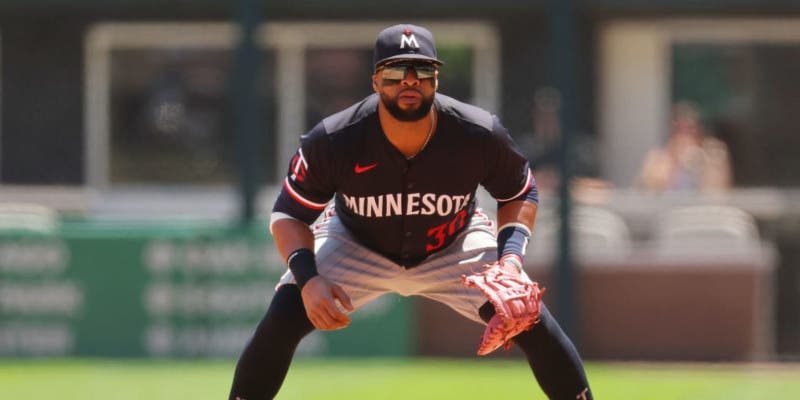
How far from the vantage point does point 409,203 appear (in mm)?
5812

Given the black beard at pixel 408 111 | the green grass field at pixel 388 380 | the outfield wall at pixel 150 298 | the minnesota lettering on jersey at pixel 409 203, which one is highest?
the black beard at pixel 408 111

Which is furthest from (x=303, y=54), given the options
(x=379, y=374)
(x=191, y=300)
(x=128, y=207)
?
(x=379, y=374)

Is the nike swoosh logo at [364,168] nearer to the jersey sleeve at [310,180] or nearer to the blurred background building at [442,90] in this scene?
the jersey sleeve at [310,180]

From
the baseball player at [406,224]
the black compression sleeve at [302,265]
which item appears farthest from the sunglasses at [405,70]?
the black compression sleeve at [302,265]

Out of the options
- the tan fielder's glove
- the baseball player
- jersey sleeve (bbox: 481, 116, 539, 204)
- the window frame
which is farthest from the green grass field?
the tan fielder's glove

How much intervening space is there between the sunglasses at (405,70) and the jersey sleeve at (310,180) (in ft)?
1.20

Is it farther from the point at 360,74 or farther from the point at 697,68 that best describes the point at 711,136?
the point at 360,74

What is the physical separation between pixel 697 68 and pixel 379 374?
4.37 meters

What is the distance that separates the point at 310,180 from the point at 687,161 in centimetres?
757

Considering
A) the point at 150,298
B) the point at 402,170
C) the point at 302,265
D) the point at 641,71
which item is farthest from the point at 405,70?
the point at 641,71

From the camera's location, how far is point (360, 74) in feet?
44.7

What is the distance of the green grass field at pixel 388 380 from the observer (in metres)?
9.69

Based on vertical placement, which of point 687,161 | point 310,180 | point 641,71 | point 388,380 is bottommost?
point 388,380

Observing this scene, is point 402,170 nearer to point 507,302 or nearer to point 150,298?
point 507,302
